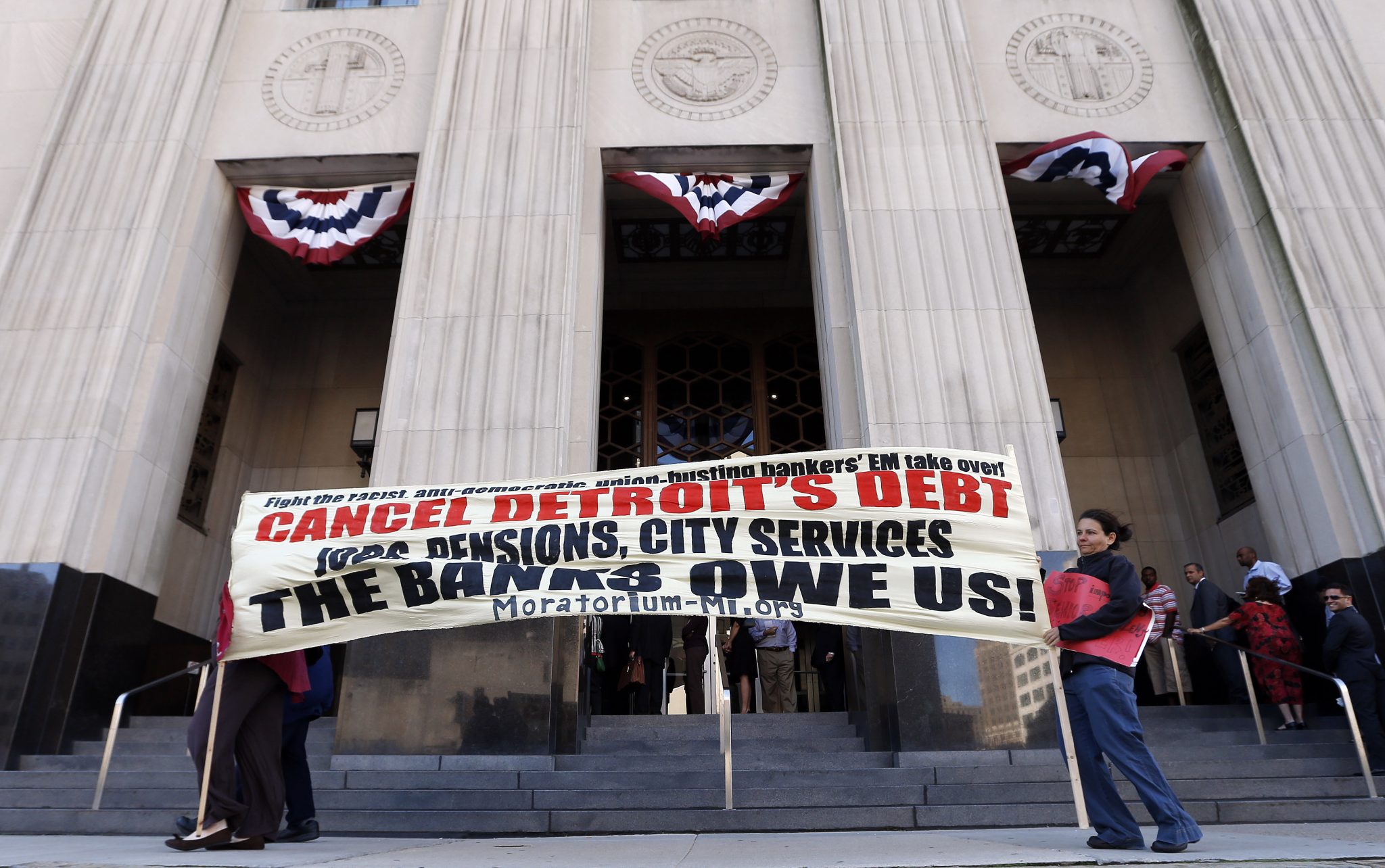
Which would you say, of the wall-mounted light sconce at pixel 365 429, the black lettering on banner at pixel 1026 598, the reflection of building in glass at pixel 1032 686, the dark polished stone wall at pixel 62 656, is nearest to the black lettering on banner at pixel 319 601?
the black lettering on banner at pixel 1026 598

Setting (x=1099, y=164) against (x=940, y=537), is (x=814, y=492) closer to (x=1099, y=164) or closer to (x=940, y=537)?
(x=940, y=537)

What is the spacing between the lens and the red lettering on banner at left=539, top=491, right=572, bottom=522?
692cm

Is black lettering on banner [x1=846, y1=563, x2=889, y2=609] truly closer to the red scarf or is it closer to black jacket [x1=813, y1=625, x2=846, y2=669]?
the red scarf

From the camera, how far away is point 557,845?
208 inches

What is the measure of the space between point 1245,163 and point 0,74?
1667 centimetres

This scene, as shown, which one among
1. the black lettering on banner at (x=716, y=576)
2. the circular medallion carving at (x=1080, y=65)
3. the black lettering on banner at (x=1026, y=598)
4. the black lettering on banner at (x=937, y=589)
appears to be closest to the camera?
the black lettering on banner at (x=1026, y=598)

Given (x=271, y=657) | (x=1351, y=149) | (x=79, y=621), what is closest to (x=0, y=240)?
(x=79, y=621)

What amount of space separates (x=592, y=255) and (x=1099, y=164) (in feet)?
20.9

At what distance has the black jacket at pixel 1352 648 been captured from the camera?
7793 millimetres

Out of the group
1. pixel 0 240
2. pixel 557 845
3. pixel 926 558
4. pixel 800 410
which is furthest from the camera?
pixel 800 410

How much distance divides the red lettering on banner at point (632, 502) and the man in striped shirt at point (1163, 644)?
6272 millimetres

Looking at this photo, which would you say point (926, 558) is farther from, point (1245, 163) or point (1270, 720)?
point (1245, 163)

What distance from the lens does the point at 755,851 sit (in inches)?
188

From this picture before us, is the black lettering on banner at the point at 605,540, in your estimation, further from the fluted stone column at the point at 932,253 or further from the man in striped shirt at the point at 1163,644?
the man in striped shirt at the point at 1163,644
